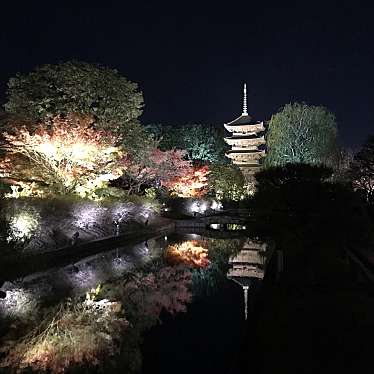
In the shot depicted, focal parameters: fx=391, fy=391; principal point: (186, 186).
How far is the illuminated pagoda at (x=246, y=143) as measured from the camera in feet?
142

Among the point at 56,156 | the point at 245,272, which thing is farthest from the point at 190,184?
the point at 245,272

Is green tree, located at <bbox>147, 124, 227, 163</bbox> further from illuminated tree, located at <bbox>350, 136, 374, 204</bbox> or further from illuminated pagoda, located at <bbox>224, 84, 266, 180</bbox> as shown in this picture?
illuminated tree, located at <bbox>350, 136, 374, 204</bbox>

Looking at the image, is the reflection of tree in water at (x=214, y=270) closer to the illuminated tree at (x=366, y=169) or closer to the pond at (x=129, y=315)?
the pond at (x=129, y=315)

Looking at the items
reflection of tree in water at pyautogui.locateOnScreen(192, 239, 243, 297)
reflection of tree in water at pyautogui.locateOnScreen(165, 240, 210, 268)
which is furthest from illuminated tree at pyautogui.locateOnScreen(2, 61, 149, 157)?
reflection of tree in water at pyautogui.locateOnScreen(192, 239, 243, 297)

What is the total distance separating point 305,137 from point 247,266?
22.6 meters

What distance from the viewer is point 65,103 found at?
1953cm

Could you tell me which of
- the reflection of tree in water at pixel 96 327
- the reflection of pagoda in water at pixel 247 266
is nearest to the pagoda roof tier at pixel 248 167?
the reflection of pagoda in water at pixel 247 266

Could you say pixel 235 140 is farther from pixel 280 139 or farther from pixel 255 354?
pixel 255 354

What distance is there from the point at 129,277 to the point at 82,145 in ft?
23.6

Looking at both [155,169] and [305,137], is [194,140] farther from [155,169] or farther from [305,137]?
[155,169]

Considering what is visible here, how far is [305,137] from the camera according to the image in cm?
3341

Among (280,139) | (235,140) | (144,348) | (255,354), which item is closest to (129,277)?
(144,348)

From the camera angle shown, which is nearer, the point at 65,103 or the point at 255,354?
the point at 255,354

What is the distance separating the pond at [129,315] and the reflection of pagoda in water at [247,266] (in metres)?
0.04
